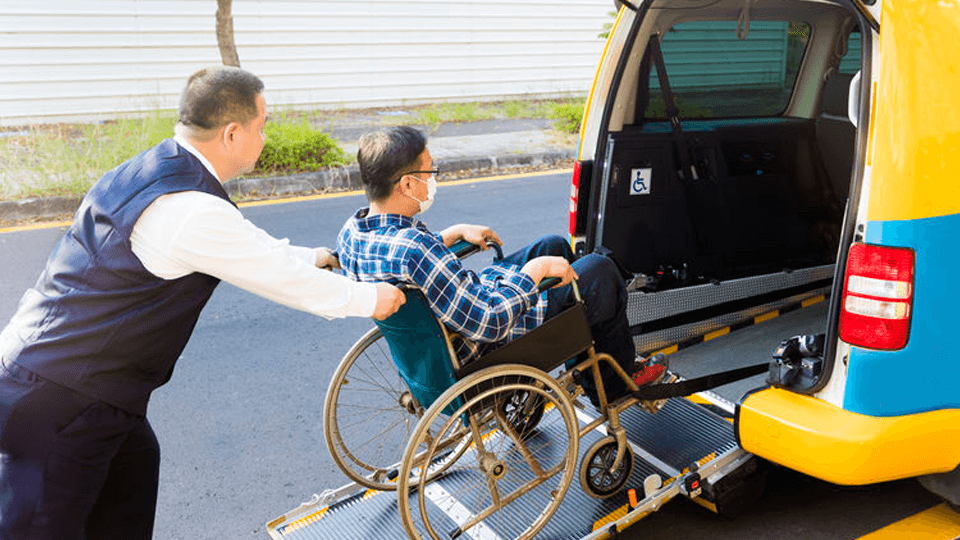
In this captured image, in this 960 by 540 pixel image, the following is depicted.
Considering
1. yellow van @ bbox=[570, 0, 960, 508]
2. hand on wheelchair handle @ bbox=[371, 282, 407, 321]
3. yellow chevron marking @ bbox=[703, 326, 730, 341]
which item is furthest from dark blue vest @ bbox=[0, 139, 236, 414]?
A: yellow chevron marking @ bbox=[703, 326, 730, 341]

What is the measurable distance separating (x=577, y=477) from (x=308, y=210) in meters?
5.30

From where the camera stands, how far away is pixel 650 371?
336 centimetres

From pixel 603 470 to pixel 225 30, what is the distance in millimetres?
8790

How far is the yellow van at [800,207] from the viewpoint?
2.46m

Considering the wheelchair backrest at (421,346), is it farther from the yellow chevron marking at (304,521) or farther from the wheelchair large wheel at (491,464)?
the yellow chevron marking at (304,521)

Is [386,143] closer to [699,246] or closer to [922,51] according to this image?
[922,51]

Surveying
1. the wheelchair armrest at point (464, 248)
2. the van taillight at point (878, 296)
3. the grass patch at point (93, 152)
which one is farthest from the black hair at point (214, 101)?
the grass patch at point (93, 152)

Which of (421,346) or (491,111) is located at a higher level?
A: (491,111)

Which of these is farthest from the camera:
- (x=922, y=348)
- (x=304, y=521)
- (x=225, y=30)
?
(x=225, y=30)

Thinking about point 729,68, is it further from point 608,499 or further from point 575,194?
point 608,499

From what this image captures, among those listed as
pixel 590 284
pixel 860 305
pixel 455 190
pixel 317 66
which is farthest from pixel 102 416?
pixel 317 66

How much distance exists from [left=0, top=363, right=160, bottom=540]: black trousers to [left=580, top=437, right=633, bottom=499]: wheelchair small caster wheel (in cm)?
152

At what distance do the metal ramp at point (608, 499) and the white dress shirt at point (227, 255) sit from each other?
0.98 metres

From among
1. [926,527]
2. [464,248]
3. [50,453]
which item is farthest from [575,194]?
[50,453]
